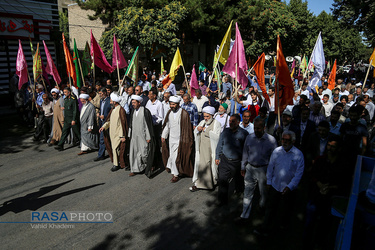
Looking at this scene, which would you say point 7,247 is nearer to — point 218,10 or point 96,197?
point 96,197

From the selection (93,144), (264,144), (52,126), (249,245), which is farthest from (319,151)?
(52,126)

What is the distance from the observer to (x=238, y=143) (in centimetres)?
494

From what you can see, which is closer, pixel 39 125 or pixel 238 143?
pixel 238 143

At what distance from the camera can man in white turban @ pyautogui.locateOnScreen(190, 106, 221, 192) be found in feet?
18.8

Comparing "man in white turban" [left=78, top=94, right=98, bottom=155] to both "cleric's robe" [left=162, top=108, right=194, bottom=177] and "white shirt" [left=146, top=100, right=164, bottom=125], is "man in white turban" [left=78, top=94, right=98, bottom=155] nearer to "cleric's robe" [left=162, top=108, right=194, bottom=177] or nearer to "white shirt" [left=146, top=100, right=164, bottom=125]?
"white shirt" [left=146, top=100, right=164, bottom=125]

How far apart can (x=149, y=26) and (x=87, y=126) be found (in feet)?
40.7

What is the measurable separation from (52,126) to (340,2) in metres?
36.3

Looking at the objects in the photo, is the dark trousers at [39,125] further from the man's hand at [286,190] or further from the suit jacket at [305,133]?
the man's hand at [286,190]

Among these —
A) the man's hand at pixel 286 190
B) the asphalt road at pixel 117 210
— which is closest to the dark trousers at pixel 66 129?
the asphalt road at pixel 117 210

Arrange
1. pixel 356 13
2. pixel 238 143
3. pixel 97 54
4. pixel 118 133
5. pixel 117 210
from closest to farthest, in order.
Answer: pixel 238 143
pixel 117 210
pixel 118 133
pixel 97 54
pixel 356 13

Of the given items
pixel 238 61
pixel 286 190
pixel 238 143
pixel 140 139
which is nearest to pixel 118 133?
pixel 140 139

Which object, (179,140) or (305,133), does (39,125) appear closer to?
(179,140)

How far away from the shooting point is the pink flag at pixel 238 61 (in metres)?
6.94

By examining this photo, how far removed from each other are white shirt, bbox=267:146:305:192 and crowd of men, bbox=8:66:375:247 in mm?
13
